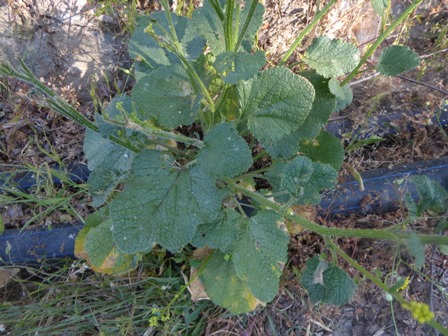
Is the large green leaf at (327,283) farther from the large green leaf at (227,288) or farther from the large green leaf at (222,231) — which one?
the large green leaf at (227,288)

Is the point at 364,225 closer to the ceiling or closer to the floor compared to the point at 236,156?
closer to the floor

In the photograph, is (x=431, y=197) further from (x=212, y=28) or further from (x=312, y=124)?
(x=212, y=28)

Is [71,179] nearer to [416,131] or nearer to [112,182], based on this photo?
[112,182]

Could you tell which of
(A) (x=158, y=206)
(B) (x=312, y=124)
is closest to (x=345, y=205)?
(B) (x=312, y=124)

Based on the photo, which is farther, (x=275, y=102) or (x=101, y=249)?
(x=101, y=249)

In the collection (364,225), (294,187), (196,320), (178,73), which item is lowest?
(196,320)

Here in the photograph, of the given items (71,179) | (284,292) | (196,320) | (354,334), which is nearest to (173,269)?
(196,320)

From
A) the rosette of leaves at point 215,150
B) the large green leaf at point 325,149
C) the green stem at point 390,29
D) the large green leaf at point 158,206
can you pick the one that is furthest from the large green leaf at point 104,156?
the green stem at point 390,29
